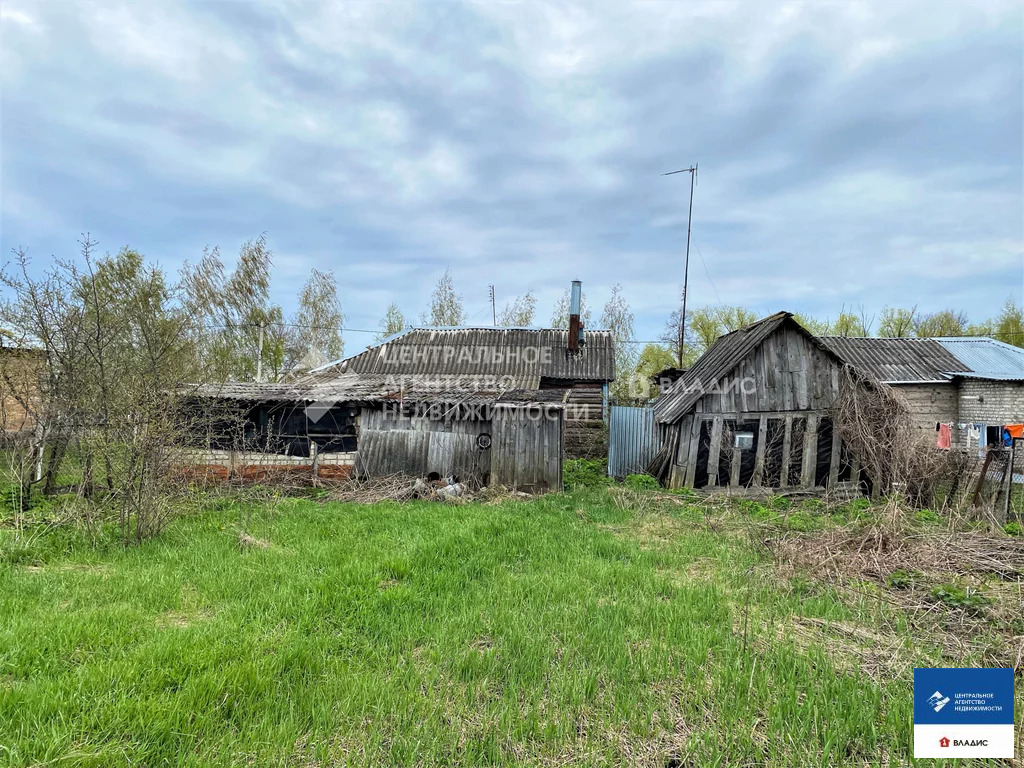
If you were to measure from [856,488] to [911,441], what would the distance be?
203 cm

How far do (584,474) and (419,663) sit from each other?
437 inches

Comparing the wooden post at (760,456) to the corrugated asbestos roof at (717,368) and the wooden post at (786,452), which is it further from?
the corrugated asbestos roof at (717,368)

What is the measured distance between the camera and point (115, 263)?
56.7 ft

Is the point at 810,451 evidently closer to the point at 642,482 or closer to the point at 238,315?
the point at 642,482

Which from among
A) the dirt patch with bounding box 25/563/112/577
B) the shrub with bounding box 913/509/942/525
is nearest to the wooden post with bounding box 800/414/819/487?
the shrub with bounding box 913/509/942/525

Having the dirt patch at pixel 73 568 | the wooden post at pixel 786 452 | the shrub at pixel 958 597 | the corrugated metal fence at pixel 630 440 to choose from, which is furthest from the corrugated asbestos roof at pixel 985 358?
the dirt patch at pixel 73 568

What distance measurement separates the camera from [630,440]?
14.6 metres

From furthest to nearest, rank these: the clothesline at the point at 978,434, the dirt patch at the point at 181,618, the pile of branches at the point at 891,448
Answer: the pile of branches at the point at 891,448
the clothesline at the point at 978,434
the dirt patch at the point at 181,618

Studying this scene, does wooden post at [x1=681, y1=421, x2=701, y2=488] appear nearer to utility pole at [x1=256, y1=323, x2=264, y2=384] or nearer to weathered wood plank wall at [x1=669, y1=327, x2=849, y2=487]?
weathered wood plank wall at [x1=669, y1=327, x2=849, y2=487]

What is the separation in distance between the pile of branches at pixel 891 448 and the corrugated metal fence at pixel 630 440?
186 inches

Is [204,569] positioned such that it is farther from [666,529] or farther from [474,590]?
[666,529]

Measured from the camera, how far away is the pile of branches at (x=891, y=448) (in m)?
9.86

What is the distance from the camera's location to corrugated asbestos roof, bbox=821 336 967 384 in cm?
1822

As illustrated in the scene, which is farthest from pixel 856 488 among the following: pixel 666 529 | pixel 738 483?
pixel 666 529
